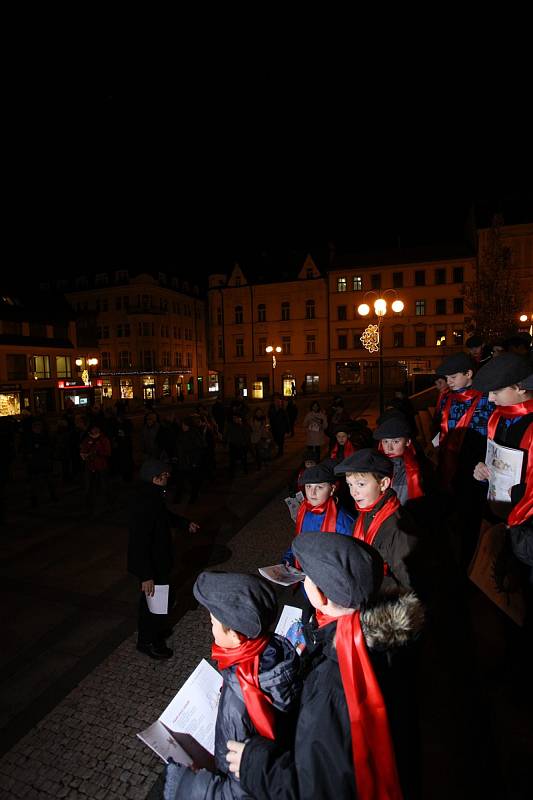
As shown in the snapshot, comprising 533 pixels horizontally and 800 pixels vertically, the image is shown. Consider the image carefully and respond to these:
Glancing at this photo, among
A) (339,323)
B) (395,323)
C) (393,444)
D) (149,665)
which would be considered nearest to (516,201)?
(395,323)

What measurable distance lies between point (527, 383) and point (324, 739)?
2.93 m

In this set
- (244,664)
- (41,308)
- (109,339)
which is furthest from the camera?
(109,339)

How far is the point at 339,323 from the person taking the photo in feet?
145

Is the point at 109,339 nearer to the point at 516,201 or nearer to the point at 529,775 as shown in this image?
the point at 516,201

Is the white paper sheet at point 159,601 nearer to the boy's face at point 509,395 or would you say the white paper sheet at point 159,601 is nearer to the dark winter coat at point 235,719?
the dark winter coat at point 235,719

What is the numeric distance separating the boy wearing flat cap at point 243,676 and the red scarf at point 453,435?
3.92m

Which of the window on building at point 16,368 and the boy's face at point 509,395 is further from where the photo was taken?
the window on building at point 16,368

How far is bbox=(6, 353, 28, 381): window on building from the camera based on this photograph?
31.3 meters

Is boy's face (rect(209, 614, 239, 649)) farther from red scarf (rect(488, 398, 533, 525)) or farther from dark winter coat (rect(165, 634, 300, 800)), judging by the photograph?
red scarf (rect(488, 398, 533, 525))

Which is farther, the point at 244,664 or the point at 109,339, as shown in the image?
the point at 109,339

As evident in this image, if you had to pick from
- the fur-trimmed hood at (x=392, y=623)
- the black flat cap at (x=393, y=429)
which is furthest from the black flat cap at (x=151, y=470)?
the fur-trimmed hood at (x=392, y=623)

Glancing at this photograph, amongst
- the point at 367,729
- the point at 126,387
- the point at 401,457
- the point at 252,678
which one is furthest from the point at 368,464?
the point at 126,387

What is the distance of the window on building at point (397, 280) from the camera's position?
4165 centimetres

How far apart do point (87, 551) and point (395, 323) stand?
133 ft
